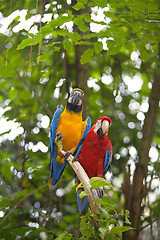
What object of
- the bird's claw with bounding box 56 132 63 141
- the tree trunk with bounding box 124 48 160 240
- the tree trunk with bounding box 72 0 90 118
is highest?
the tree trunk with bounding box 72 0 90 118

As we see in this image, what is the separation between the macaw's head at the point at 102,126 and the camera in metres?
1.28

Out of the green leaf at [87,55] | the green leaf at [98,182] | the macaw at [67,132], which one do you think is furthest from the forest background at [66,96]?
the green leaf at [98,182]

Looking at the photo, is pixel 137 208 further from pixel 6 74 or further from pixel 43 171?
pixel 6 74

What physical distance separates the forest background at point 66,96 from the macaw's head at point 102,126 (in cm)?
36

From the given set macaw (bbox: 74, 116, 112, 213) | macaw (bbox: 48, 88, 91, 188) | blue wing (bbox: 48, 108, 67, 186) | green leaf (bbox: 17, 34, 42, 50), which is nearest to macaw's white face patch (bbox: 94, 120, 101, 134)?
macaw (bbox: 74, 116, 112, 213)

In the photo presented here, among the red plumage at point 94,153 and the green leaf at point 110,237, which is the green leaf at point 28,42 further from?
the green leaf at point 110,237

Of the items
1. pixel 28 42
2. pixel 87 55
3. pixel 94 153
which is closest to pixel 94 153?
pixel 94 153

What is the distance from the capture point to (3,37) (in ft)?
5.28

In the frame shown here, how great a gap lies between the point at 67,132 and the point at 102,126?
0.82 feet

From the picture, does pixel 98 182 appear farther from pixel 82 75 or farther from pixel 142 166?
pixel 82 75

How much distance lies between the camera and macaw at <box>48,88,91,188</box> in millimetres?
1411

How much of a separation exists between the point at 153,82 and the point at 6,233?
4.55ft

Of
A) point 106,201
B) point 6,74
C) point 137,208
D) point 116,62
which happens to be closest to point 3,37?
point 6,74

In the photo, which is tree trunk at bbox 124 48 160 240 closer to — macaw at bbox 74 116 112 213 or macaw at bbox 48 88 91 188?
macaw at bbox 74 116 112 213
